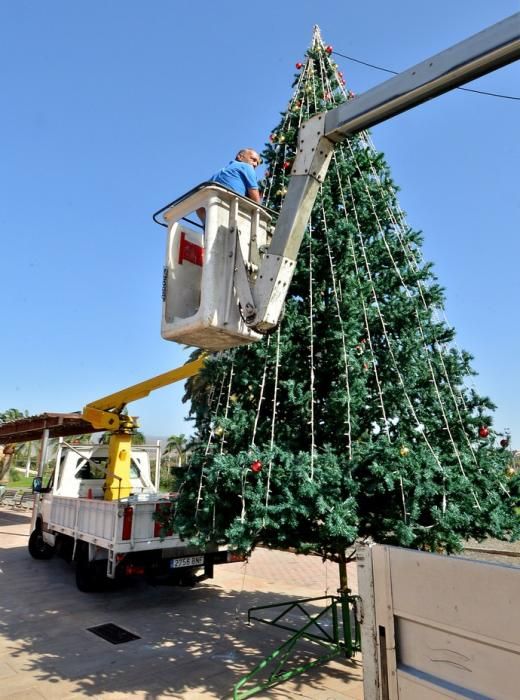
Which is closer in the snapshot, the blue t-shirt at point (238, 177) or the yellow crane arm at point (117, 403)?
the blue t-shirt at point (238, 177)

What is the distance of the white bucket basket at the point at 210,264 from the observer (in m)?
3.28

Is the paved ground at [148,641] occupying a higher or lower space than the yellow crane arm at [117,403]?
→ lower

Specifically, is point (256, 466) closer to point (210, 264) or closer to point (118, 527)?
point (210, 264)

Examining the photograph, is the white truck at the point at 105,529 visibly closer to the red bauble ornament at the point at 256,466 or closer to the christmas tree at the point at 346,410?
the christmas tree at the point at 346,410

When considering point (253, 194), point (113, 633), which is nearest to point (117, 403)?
point (113, 633)

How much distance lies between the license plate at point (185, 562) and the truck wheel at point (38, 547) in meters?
5.70

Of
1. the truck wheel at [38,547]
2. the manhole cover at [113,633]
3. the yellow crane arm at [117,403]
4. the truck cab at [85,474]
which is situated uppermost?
the yellow crane arm at [117,403]

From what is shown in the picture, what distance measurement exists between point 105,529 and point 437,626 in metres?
6.28

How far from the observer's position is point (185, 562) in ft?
24.5

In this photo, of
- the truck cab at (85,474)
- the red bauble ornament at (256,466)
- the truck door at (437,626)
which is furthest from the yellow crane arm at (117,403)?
the truck door at (437,626)

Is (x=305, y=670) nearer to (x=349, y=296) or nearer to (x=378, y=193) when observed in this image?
(x=349, y=296)

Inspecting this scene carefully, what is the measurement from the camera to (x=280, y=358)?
4973 mm

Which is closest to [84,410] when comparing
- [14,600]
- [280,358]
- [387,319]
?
[14,600]

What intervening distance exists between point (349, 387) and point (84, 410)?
7535mm
